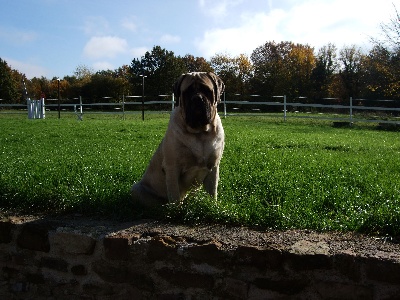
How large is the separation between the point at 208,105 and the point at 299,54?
4688 cm

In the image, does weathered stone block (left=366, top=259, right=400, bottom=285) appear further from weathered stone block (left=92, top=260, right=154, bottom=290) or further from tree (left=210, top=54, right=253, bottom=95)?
tree (left=210, top=54, right=253, bottom=95)

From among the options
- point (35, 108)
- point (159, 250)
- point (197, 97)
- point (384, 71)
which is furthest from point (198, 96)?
point (384, 71)

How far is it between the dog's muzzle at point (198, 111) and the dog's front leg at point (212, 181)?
50cm

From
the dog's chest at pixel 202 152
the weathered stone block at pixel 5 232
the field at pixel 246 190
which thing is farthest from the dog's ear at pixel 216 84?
the weathered stone block at pixel 5 232

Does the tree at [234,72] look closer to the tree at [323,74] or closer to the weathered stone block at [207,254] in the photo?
the tree at [323,74]

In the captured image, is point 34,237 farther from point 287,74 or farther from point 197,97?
point 287,74

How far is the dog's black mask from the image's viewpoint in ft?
10.7

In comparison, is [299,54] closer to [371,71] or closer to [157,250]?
[371,71]

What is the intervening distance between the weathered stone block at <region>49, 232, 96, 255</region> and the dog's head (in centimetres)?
121

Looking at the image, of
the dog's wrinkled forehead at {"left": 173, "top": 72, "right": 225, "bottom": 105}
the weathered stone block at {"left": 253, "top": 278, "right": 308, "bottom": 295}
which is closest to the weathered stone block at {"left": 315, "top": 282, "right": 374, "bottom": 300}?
the weathered stone block at {"left": 253, "top": 278, "right": 308, "bottom": 295}

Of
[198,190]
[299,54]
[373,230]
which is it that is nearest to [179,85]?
[198,190]

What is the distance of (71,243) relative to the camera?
322cm

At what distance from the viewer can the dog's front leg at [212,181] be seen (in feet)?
11.9

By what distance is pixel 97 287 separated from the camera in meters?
3.20
